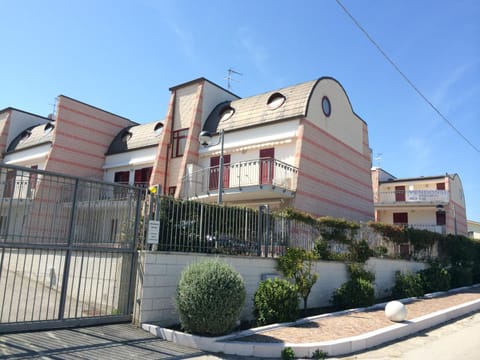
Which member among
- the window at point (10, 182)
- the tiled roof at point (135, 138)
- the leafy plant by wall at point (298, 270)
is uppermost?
the tiled roof at point (135, 138)

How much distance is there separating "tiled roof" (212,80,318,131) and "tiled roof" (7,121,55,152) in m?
13.0

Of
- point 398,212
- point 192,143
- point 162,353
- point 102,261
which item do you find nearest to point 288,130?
point 192,143

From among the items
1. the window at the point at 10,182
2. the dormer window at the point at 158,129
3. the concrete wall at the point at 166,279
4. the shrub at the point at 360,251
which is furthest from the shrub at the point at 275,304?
the dormer window at the point at 158,129

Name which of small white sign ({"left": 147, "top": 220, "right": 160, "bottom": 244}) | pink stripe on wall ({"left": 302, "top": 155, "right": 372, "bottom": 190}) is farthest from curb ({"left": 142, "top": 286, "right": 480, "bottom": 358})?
pink stripe on wall ({"left": 302, "top": 155, "right": 372, "bottom": 190})

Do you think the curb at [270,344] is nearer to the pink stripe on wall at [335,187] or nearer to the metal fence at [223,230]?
the metal fence at [223,230]

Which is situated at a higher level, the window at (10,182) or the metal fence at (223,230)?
the window at (10,182)

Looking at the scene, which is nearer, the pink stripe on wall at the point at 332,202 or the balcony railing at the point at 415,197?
the pink stripe on wall at the point at 332,202

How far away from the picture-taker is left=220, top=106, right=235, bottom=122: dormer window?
71.9 ft

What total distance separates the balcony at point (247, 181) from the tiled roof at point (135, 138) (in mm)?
5327

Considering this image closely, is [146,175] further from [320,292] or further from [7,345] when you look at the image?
[7,345]

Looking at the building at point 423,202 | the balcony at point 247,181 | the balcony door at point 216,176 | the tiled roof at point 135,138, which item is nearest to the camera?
the balcony at point 247,181

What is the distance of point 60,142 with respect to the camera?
25.5 m

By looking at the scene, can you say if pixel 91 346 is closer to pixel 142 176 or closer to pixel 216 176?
pixel 216 176

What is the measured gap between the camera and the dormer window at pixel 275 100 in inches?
795
